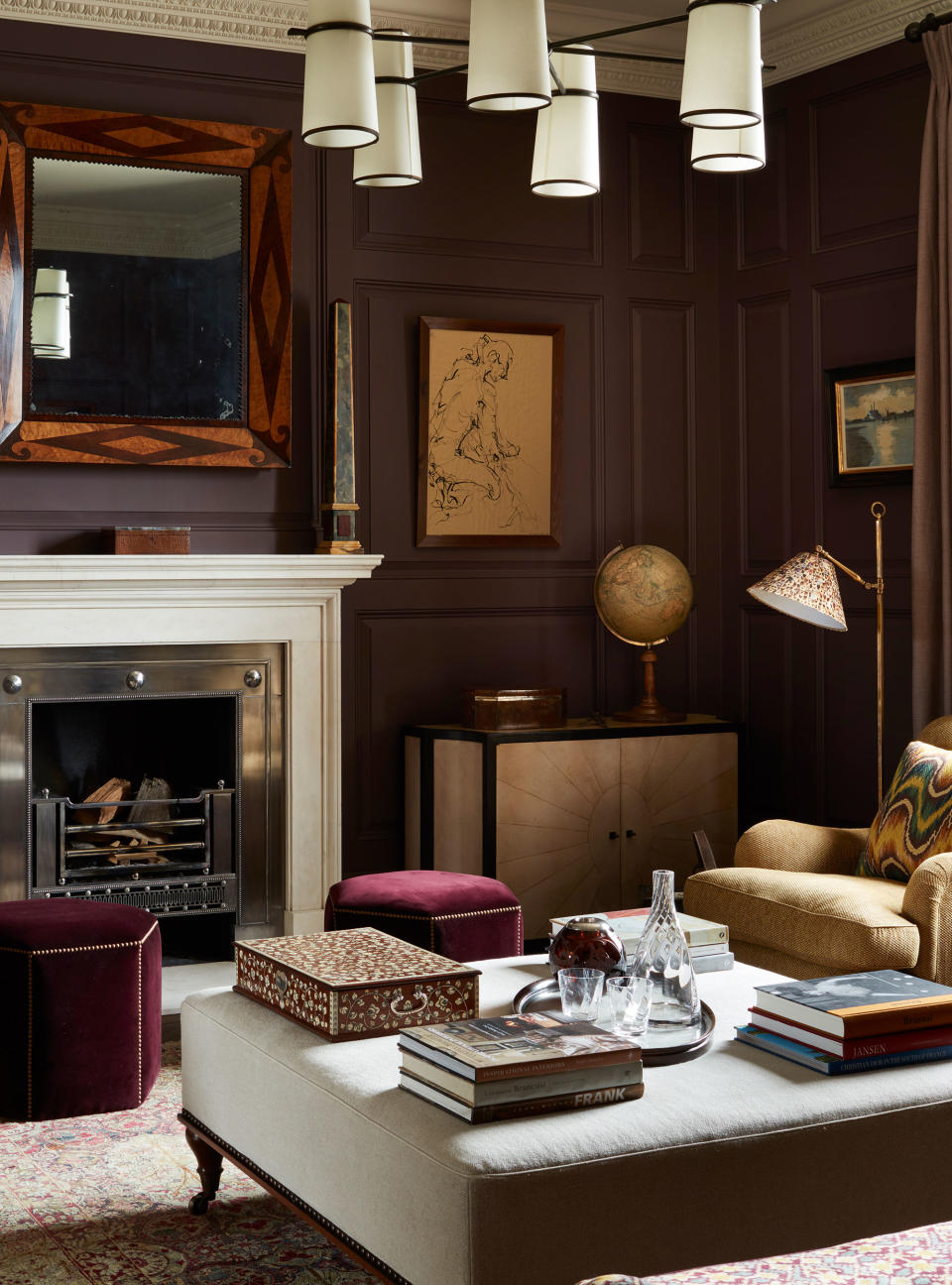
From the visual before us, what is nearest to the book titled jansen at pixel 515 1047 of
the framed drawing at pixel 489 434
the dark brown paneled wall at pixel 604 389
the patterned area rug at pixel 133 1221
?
the patterned area rug at pixel 133 1221

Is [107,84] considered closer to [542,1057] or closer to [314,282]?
[314,282]

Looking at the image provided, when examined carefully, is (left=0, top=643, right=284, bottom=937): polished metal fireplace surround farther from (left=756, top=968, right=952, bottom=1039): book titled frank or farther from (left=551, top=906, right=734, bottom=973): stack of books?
(left=756, top=968, right=952, bottom=1039): book titled frank

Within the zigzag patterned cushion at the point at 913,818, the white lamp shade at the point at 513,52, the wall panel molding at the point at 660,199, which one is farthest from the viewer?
the wall panel molding at the point at 660,199

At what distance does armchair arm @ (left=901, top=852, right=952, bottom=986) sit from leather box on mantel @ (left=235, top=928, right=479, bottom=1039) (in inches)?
56.7

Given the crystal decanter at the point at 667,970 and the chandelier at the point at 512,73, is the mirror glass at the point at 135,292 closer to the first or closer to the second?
the chandelier at the point at 512,73

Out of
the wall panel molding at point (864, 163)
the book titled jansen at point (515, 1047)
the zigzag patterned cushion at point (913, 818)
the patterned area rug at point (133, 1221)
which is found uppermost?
the wall panel molding at point (864, 163)

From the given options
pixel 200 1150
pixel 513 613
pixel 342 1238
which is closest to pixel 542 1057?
pixel 342 1238

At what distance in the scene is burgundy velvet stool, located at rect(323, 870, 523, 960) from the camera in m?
3.88

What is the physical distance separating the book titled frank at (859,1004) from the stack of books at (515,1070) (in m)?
0.34

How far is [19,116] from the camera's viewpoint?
4.77 metres

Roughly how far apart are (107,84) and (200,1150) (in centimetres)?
349

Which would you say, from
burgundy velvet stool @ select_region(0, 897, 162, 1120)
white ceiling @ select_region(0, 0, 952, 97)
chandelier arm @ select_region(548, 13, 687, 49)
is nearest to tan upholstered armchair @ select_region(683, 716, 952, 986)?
burgundy velvet stool @ select_region(0, 897, 162, 1120)

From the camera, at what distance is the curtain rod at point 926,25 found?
4.78 metres

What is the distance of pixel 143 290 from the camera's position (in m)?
4.99
